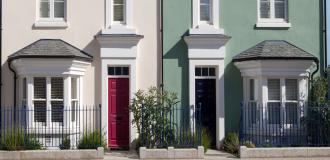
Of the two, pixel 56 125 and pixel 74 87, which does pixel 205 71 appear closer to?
pixel 74 87

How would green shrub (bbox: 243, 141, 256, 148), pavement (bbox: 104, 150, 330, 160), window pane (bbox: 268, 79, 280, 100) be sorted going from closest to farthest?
pavement (bbox: 104, 150, 330, 160) → green shrub (bbox: 243, 141, 256, 148) → window pane (bbox: 268, 79, 280, 100)

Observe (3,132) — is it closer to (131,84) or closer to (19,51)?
(19,51)

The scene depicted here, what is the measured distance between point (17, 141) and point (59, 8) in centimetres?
541

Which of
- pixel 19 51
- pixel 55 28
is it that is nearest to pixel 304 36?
pixel 55 28

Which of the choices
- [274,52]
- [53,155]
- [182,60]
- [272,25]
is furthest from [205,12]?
[53,155]

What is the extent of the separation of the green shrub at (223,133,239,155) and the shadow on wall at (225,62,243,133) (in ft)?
1.72

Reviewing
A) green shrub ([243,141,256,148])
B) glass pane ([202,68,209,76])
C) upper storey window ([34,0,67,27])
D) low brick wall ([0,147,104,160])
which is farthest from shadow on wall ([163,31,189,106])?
low brick wall ([0,147,104,160])

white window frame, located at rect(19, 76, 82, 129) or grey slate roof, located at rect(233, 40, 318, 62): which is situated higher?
grey slate roof, located at rect(233, 40, 318, 62)

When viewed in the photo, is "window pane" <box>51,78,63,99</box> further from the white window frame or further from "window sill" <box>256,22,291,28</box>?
"window sill" <box>256,22,291,28</box>

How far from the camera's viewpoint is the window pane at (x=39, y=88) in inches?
717

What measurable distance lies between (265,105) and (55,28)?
26.6 ft

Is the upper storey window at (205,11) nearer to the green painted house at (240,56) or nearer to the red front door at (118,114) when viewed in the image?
the green painted house at (240,56)

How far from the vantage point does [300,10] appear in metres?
19.8

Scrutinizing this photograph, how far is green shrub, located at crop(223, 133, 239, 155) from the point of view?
17938 millimetres
